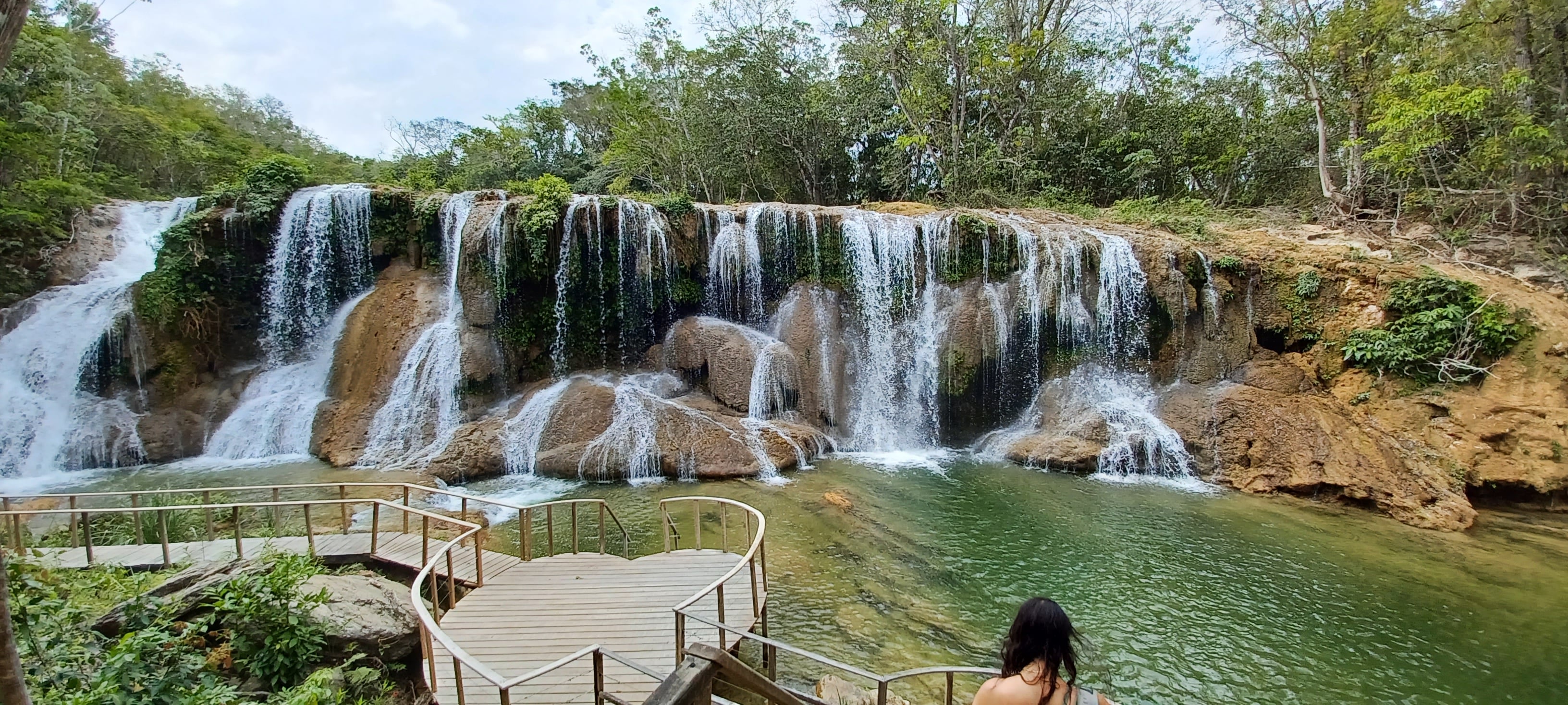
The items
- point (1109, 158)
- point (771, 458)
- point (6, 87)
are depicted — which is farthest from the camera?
point (1109, 158)

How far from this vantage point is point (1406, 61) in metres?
17.8

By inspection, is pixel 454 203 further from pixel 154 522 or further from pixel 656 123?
pixel 656 123

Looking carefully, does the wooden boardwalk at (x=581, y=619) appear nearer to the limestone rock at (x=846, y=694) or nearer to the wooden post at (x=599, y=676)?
the wooden post at (x=599, y=676)

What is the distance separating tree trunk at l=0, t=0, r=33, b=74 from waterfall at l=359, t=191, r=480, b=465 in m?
11.6

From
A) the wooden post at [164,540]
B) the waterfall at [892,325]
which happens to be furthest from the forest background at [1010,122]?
the wooden post at [164,540]

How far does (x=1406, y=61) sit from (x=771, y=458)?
19991mm

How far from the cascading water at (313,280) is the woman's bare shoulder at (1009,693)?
56.9 feet

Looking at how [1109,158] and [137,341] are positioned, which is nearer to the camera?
[137,341]

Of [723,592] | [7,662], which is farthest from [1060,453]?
[7,662]

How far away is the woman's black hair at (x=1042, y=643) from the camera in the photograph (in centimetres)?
265

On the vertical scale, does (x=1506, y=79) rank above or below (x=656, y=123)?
below

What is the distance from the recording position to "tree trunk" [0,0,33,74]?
2195 mm

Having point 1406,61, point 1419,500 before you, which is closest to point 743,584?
point 1419,500

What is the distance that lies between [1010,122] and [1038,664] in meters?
26.6
